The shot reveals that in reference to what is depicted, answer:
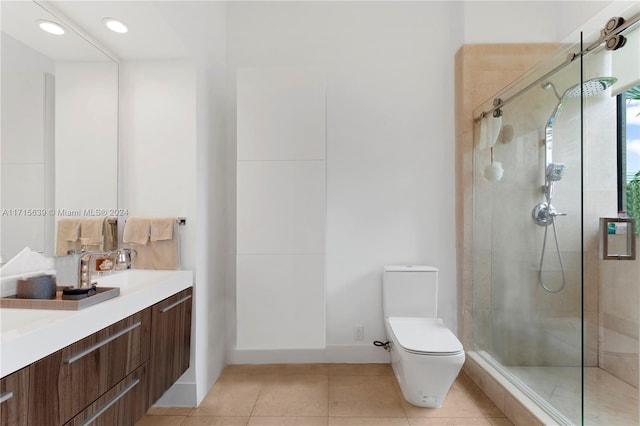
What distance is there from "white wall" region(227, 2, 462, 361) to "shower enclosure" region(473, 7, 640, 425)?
42 centimetres

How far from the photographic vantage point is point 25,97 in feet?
4.78

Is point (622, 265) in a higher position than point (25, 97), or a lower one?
lower

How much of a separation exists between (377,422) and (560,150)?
5.88 ft

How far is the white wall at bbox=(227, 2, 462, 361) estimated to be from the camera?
269 cm

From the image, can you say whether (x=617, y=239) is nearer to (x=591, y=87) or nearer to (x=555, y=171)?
(x=555, y=171)

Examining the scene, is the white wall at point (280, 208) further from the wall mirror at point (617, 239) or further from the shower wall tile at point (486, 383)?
the wall mirror at point (617, 239)

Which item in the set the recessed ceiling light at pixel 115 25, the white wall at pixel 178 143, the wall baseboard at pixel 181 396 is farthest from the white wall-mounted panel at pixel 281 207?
the recessed ceiling light at pixel 115 25

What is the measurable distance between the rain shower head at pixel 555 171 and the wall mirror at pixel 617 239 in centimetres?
50

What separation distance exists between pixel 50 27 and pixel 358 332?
A: 2631mm


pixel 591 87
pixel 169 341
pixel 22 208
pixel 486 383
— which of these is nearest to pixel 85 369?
pixel 169 341

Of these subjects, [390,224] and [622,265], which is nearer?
[622,265]

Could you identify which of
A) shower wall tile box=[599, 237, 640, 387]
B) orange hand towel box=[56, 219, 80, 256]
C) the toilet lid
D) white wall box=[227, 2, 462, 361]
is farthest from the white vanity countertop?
shower wall tile box=[599, 237, 640, 387]

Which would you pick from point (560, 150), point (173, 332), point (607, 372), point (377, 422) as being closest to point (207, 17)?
point (173, 332)

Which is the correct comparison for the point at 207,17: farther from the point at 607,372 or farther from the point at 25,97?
the point at 607,372
